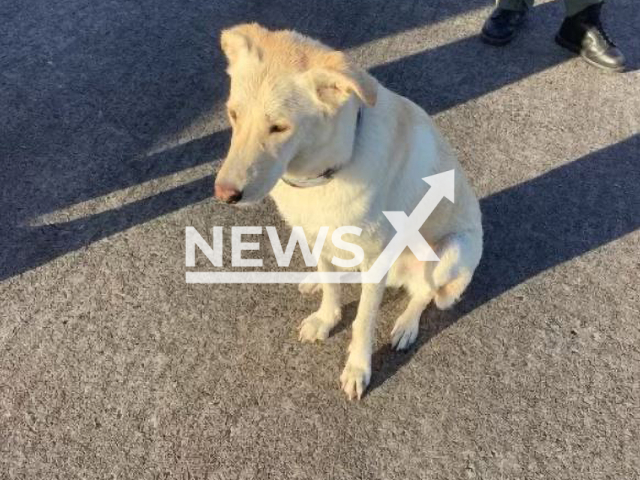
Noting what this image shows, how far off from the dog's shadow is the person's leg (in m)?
1.01

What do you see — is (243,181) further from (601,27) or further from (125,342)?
(601,27)

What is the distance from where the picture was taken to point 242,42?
176cm

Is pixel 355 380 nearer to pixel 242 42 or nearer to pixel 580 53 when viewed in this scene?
pixel 242 42

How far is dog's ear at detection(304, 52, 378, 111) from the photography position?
5.13 feet

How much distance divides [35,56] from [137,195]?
1389 mm

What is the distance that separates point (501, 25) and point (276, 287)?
7.48 feet

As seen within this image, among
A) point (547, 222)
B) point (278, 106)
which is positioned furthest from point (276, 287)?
point (547, 222)

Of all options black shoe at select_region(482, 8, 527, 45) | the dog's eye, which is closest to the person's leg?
black shoe at select_region(482, 8, 527, 45)

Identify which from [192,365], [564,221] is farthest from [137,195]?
[564,221]

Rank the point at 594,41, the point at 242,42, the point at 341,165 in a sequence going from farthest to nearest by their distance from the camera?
the point at 594,41 < the point at 341,165 < the point at 242,42

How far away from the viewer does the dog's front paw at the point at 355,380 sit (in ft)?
Answer: 7.88

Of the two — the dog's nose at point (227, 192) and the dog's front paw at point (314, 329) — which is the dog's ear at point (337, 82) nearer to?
the dog's nose at point (227, 192)

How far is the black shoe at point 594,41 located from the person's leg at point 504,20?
1.00 feet

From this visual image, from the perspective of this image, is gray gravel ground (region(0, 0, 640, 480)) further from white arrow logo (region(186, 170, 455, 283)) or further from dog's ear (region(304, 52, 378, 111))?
dog's ear (region(304, 52, 378, 111))
